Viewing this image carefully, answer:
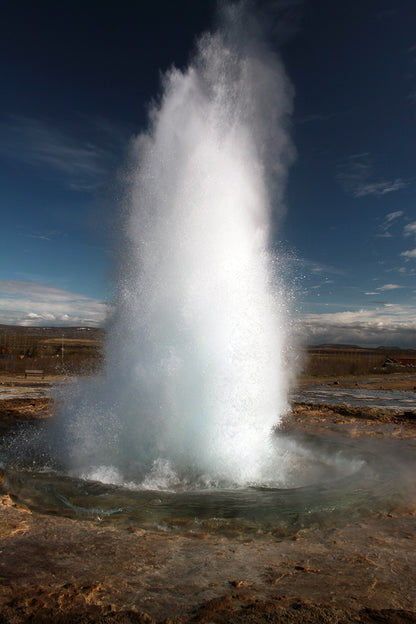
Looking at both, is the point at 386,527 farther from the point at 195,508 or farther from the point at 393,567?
the point at 195,508

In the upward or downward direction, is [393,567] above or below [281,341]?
below

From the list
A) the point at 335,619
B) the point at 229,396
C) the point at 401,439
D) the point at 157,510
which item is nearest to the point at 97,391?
the point at 229,396

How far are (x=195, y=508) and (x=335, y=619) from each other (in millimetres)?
→ 3192

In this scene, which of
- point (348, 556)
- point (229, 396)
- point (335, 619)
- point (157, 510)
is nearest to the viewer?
point (335, 619)

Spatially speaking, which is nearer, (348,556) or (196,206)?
(348,556)

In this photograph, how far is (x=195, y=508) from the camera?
19.9 feet

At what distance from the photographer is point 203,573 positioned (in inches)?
154

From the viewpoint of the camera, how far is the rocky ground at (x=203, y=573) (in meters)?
Answer: 3.20

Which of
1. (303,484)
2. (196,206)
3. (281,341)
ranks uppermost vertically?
(196,206)

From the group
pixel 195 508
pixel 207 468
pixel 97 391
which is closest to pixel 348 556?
pixel 195 508

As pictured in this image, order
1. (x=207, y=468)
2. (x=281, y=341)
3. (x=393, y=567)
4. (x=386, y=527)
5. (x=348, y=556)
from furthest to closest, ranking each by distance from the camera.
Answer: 1. (x=281, y=341)
2. (x=207, y=468)
3. (x=386, y=527)
4. (x=348, y=556)
5. (x=393, y=567)

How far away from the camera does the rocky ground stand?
3197 millimetres

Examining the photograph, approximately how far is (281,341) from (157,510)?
5.77 m

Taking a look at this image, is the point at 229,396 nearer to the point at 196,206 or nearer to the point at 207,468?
the point at 207,468
